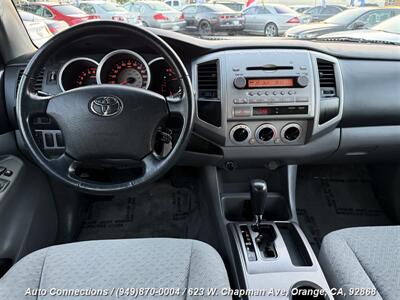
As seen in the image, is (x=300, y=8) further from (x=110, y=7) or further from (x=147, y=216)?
(x=147, y=216)

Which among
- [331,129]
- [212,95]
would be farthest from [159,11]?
[331,129]

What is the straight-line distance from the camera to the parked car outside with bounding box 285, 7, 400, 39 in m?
2.07

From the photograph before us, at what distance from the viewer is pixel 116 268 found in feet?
4.01

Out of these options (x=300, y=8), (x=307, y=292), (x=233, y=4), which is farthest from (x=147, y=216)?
(x=300, y=8)

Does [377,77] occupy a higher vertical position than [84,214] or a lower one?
higher

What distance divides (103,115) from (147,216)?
1137 millimetres

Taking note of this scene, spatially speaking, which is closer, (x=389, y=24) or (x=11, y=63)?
(x=11, y=63)

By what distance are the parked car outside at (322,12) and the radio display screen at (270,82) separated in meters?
0.62

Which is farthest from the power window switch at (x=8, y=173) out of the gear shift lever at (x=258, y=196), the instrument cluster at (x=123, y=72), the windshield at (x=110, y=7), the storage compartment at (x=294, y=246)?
the storage compartment at (x=294, y=246)

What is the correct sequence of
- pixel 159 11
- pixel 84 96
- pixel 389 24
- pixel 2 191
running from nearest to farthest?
1. pixel 84 96
2. pixel 2 191
3. pixel 159 11
4. pixel 389 24

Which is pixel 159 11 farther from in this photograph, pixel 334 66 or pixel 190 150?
pixel 334 66

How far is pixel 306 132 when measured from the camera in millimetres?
1756

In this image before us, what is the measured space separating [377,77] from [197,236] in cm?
117

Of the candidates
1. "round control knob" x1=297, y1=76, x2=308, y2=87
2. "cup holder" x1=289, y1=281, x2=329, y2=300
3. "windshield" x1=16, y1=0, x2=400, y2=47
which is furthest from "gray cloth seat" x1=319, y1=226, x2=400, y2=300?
"windshield" x1=16, y1=0, x2=400, y2=47
